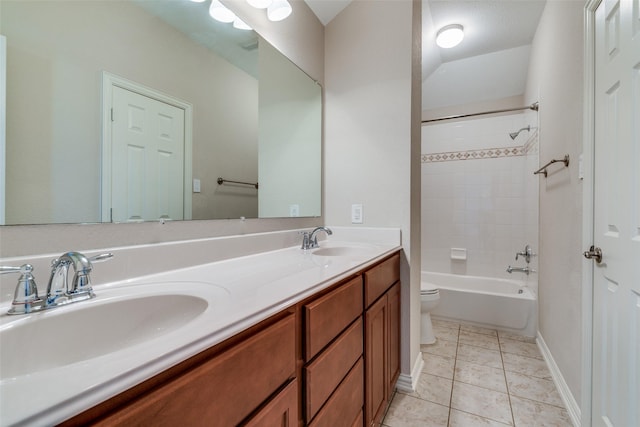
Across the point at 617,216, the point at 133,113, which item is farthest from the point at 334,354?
the point at 617,216

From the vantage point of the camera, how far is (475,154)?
125 inches

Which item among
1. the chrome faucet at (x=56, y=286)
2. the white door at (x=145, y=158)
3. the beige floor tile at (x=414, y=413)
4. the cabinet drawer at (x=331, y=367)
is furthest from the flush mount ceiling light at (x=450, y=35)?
the chrome faucet at (x=56, y=286)

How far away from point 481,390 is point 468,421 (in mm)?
322

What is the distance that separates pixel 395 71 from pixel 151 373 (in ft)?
6.21

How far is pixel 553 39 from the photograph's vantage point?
1906 mm

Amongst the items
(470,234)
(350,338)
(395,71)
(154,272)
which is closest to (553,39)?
(395,71)

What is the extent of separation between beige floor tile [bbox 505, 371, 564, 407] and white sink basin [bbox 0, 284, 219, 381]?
1.96 meters

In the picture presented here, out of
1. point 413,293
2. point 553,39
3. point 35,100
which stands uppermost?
point 553,39

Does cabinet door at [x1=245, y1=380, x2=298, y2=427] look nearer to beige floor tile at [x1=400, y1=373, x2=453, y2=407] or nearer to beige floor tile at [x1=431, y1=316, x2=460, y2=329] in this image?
beige floor tile at [x1=400, y1=373, x2=453, y2=407]

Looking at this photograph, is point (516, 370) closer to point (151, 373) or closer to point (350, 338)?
point (350, 338)

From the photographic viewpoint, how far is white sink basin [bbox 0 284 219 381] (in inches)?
20.1

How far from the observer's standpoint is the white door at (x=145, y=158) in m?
0.89

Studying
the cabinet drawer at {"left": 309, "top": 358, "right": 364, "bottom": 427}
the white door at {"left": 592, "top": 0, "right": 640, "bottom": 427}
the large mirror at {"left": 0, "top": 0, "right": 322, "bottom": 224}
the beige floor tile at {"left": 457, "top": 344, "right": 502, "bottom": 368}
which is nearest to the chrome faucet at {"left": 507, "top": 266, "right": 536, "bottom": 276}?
the beige floor tile at {"left": 457, "top": 344, "right": 502, "bottom": 368}

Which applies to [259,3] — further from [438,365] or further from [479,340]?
[479,340]
